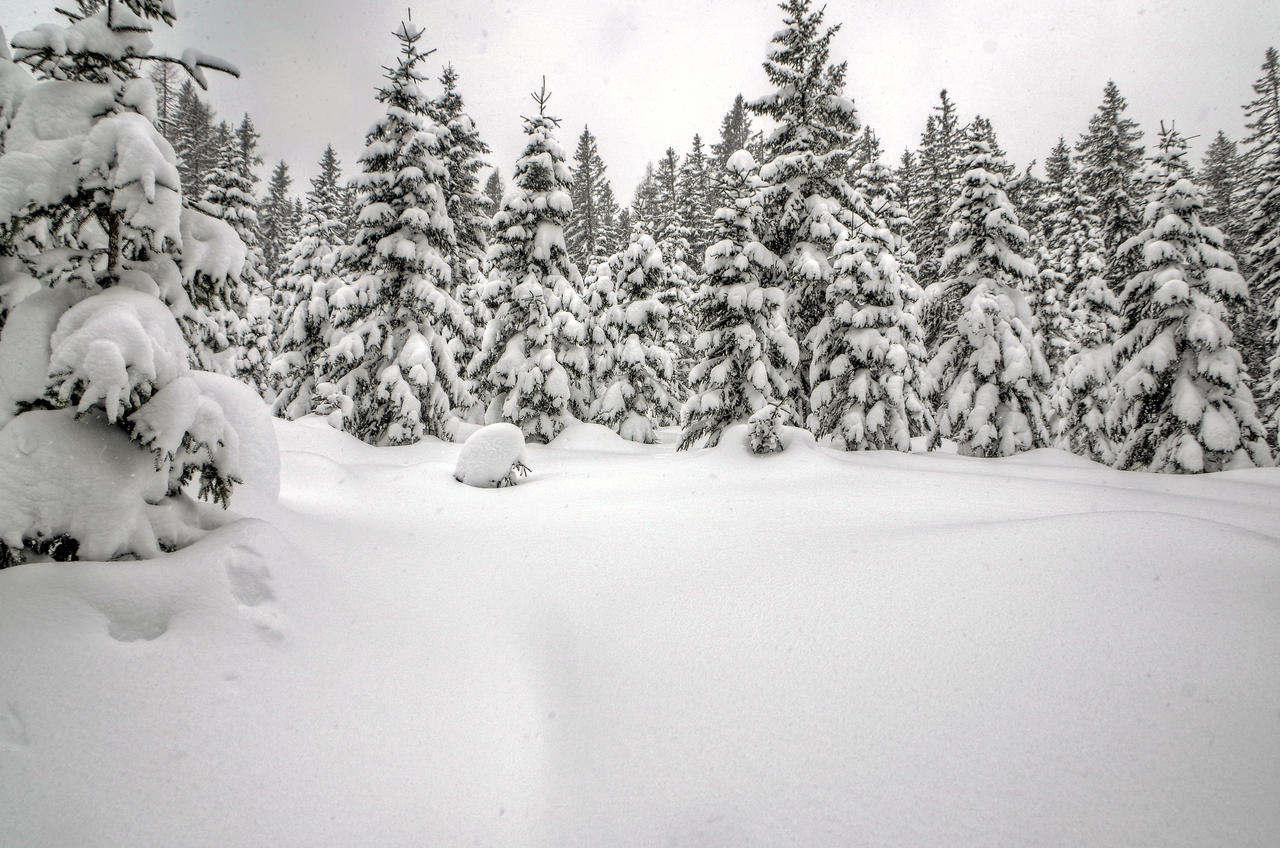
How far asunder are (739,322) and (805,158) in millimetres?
5175

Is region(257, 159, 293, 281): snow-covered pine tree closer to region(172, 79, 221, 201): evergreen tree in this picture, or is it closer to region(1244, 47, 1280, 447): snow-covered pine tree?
region(172, 79, 221, 201): evergreen tree

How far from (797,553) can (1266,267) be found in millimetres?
27078

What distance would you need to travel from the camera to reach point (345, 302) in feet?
53.7

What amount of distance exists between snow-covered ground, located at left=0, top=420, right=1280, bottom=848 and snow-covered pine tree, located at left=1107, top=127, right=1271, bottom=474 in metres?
13.0

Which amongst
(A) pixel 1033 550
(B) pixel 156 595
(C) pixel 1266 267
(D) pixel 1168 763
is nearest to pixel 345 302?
(B) pixel 156 595

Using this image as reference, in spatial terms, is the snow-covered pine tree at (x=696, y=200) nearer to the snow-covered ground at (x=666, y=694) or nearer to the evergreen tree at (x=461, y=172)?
the evergreen tree at (x=461, y=172)

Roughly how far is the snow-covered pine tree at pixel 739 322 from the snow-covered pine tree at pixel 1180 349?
9.70 metres

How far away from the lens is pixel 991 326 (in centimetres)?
1808

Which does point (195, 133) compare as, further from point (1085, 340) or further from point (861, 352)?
point (1085, 340)

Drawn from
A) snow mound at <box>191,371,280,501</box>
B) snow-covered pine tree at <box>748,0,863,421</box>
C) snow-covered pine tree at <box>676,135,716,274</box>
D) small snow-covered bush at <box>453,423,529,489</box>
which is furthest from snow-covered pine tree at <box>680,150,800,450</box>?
snow-covered pine tree at <box>676,135,716,274</box>

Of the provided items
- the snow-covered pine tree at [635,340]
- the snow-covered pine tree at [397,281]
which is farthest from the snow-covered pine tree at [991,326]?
the snow-covered pine tree at [397,281]

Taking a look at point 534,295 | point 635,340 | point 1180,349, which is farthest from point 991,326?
point 534,295

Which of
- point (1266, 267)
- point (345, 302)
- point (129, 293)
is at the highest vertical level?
point (1266, 267)

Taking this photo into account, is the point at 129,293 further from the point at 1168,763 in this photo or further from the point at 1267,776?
the point at 1267,776
